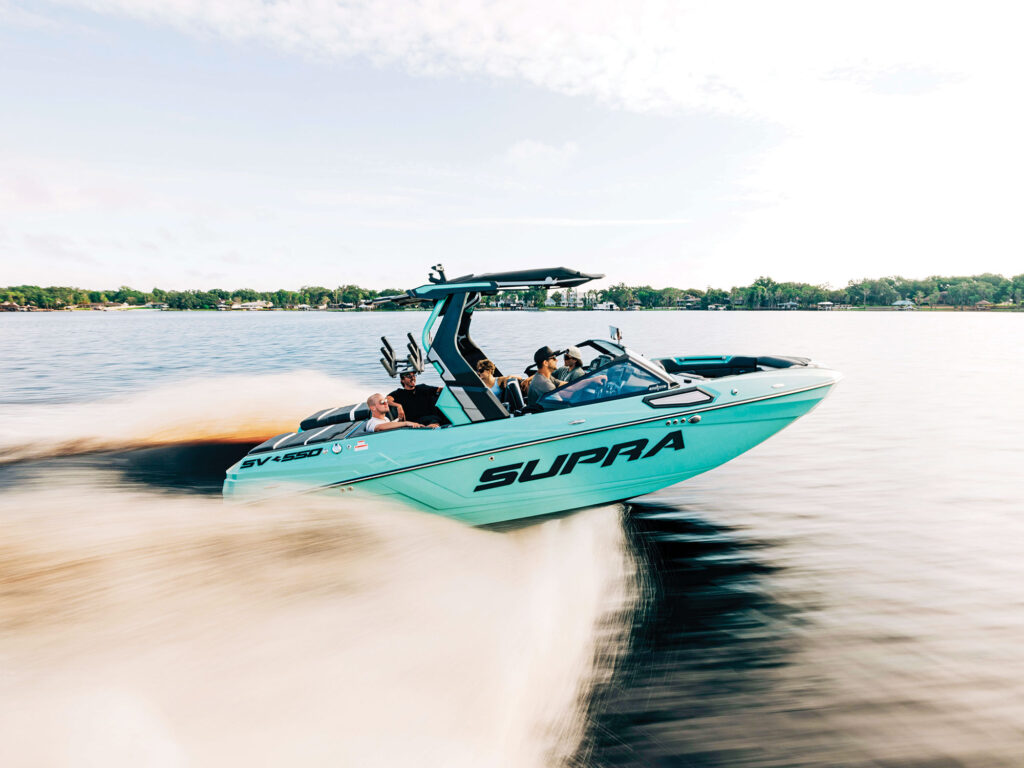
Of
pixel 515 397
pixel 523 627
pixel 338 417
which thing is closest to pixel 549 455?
pixel 515 397

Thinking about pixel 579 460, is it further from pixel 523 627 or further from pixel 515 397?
pixel 523 627

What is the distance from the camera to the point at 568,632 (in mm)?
4492

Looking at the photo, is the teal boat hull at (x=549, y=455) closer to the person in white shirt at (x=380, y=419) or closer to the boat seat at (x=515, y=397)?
the person in white shirt at (x=380, y=419)

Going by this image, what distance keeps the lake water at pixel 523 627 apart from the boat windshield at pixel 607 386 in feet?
5.12

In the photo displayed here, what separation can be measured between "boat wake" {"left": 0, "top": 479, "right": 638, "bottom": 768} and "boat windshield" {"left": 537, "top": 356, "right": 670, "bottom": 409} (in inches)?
61.3

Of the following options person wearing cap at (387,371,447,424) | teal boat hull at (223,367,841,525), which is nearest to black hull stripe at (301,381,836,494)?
teal boat hull at (223,367,841,525)

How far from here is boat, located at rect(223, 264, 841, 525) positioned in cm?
523

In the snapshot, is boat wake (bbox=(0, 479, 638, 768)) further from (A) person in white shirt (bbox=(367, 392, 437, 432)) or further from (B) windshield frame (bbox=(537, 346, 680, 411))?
(B) windshield frame (bbox=(537, 346, 680, 411))

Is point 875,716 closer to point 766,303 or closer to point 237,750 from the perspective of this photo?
point 237,750

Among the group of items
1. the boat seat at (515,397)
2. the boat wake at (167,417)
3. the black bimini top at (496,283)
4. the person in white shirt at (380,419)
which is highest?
the black bimini top at (496,283)

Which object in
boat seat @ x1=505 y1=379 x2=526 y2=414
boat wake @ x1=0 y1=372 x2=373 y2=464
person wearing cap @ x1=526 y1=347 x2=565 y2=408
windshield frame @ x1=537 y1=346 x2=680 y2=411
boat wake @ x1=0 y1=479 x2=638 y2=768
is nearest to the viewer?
boat wake @ x1=0 y1=479 x2=638 y2=768

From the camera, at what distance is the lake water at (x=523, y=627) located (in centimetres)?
333

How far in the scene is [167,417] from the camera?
12.4m

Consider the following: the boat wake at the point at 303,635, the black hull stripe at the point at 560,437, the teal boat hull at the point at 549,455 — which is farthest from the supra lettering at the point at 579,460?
the boat wake at the point at 303,635
